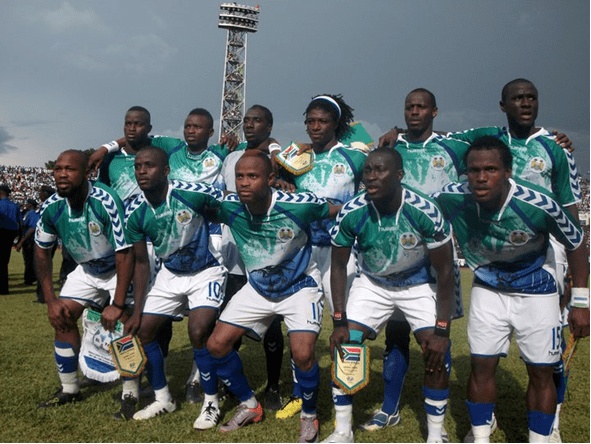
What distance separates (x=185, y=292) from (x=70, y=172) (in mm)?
1523

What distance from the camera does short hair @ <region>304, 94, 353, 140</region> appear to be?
498 centimetres

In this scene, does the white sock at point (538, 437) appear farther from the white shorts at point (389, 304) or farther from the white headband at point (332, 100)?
the white headband at point (332, 100)

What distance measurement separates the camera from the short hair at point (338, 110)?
4977mm

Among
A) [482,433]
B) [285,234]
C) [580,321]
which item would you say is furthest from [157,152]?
[580,321]

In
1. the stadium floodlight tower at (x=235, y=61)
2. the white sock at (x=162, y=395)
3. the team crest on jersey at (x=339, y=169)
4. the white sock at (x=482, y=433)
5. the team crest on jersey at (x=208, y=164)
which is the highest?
the stadium floodlight tower at (x=235, y=61)

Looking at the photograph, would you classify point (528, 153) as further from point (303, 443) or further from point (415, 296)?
point (303, 443)

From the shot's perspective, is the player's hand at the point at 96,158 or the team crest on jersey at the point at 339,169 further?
the player's hand at the point at 96,158

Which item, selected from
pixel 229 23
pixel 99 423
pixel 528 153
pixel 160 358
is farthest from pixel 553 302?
pixel 229 23

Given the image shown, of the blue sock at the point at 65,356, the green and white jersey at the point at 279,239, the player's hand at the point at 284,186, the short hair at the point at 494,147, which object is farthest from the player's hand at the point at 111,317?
the short hair at the point at 494,147

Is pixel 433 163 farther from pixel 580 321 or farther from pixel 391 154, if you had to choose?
pixel 580 321

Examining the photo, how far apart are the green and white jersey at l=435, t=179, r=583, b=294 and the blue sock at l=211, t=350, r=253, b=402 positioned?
2170 mm

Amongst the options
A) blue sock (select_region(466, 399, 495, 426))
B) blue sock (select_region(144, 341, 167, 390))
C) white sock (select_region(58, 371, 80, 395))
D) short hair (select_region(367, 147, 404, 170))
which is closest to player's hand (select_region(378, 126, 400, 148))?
short hair (select_region(367, 147, 404, 170))

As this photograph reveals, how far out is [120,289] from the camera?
462 centimetres

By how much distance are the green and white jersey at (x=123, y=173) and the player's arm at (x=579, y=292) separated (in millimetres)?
4344
